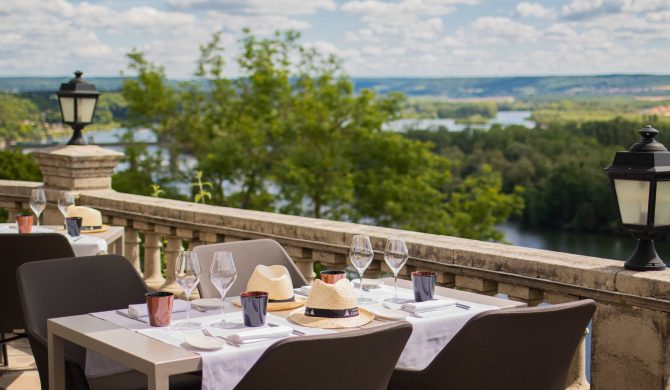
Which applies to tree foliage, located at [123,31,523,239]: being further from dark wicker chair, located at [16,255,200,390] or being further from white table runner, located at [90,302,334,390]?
white table runner, located at [90,302,334,390]

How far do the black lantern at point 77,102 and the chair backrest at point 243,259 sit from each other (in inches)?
152

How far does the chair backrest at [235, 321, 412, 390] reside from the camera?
8.27ft

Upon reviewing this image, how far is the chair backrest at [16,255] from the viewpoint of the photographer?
4.64m

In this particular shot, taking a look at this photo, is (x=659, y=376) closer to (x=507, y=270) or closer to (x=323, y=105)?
(x=507, y=270)

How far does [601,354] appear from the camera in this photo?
390 centimetres

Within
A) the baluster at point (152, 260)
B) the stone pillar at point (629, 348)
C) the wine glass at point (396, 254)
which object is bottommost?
the baluster at point (152, 260)

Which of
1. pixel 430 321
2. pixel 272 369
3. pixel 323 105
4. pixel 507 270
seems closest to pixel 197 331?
pixel 272 369

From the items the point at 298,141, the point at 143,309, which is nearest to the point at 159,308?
the point at 143,309

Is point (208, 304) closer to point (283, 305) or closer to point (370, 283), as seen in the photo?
point (283, 305)

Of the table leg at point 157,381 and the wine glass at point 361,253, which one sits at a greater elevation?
the wine glass at point 361,253

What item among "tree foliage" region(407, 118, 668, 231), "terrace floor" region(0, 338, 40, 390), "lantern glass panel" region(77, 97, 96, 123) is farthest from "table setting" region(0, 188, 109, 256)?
"tree foliage" region(407, 118, 668, 231)

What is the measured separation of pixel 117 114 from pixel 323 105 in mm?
6533

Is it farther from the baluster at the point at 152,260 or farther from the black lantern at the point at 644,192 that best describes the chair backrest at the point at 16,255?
the black lantern at the point at 644,192

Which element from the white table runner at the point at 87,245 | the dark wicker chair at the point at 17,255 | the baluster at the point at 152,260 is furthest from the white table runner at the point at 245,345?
the baluster at the point at 152,260
